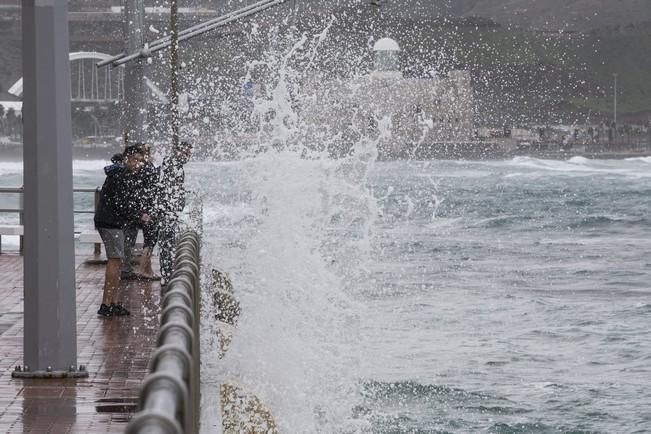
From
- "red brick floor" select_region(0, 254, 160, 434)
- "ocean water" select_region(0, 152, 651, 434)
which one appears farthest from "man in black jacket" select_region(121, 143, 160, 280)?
"ocean water" select_region(0, 152, 651, 434)

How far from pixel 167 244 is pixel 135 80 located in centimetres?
480

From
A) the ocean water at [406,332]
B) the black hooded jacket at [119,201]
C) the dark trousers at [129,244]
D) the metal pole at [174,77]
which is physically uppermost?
the metal pole at [174,77]

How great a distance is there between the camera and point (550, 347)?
20.6 metres

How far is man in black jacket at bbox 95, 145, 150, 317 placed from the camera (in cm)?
1380

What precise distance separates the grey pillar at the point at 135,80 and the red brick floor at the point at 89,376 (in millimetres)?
3716

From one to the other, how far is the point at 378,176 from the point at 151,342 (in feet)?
476

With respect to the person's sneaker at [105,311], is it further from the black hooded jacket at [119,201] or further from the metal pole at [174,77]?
the metal pole at [174,77]

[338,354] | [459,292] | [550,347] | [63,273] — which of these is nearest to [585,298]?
[459,292]

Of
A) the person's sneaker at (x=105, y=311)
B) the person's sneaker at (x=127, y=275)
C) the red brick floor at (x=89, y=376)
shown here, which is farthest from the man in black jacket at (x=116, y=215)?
the person's sneaker at (x=127, y=275)

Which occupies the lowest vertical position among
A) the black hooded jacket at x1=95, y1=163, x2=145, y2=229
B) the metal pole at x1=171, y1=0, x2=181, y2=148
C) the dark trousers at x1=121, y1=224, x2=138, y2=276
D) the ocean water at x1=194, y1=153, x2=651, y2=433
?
the ocean water at x1=194, y1=153, x2=651, y2=433

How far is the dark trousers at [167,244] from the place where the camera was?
15.7 m

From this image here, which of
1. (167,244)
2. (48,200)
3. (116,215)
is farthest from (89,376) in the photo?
(167,244)

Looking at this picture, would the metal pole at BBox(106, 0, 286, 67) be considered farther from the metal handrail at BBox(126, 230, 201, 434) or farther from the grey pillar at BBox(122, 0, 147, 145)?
the metal handrail at BBox(126, 230, 201, 434)

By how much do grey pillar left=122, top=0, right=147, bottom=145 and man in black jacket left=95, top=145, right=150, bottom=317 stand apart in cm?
466
